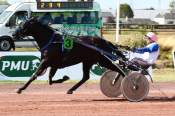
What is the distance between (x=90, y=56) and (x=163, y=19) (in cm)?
9235

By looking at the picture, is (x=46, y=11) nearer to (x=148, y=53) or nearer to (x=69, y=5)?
(x=69, y=5)

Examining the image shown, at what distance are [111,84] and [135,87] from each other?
3.31ft

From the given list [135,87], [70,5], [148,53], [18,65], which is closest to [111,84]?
[135,87]

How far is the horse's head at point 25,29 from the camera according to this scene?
528 inches

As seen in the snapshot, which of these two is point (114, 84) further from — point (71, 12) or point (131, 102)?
point (71, 12)

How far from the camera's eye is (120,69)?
13.6 metres

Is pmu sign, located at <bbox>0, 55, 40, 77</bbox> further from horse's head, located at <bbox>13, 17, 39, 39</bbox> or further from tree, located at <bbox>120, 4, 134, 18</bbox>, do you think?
tree, located at <bbox>120, 4, 134, 18</bbox>

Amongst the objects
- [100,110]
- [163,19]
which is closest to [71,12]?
[100,110]

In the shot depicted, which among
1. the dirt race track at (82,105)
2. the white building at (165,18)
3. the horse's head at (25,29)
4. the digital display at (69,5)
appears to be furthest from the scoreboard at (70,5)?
the white building at (165,18)

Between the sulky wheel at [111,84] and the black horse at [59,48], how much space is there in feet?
1.72

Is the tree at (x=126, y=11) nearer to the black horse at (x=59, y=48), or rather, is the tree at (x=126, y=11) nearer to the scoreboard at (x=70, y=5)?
the scoreboard at (x=70, y=5)

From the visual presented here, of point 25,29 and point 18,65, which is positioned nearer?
point 25,29

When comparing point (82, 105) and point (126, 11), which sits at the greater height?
point (82, 105)

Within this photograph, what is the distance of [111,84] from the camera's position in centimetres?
1414
